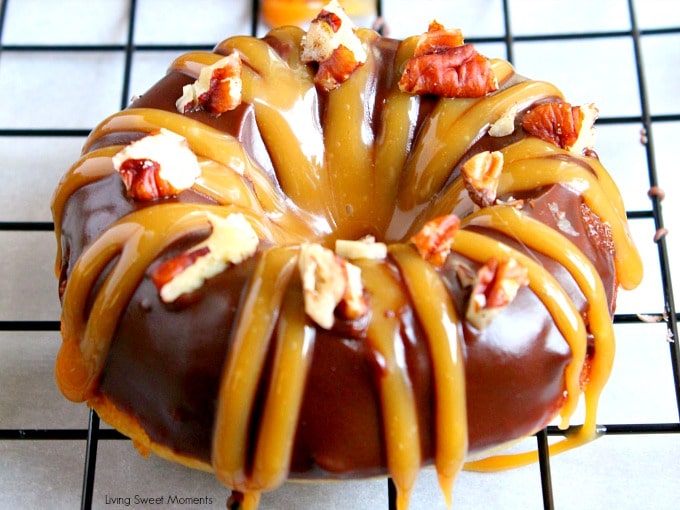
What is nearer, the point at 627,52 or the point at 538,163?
Answer: the point at 538,163

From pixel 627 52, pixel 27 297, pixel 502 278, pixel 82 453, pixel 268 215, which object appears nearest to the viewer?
pixel 502 278

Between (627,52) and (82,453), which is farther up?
(627,52)

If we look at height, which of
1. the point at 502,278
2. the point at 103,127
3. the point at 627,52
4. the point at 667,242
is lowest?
the point at 502,278

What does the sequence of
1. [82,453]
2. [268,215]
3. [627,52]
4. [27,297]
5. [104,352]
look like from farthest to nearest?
[627,52] < [27,297] < [82,453] < [268,215] < [104,352]

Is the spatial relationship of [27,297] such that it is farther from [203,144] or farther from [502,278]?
[502,278]

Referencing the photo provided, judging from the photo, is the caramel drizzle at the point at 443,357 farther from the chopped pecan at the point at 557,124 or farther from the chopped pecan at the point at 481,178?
the chopped pecan at the point at 557,124

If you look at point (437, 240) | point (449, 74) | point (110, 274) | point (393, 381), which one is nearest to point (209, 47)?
point (449, 74)

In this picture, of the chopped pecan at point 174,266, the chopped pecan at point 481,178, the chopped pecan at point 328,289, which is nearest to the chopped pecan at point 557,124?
the chopped pecan at point 481,178

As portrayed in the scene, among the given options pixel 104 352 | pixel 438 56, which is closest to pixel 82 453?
pixel 104 352
